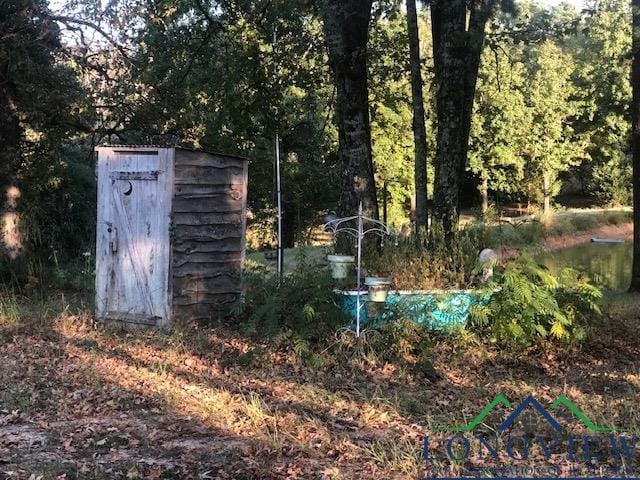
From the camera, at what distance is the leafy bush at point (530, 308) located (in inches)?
247

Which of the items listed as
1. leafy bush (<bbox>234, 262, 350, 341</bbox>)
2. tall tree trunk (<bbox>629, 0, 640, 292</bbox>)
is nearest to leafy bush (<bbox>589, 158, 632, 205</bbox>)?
tall tree trunk (<bbox>629, 0, 640, 292</bbox>)

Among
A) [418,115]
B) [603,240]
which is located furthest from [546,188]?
[418,115]

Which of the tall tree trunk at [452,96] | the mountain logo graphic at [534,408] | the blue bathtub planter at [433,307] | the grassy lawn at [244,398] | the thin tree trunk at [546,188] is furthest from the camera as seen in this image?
the thin tree trunk at [546,188]

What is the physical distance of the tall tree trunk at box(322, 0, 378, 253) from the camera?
8.53m

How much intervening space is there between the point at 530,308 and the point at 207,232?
13.0 feet

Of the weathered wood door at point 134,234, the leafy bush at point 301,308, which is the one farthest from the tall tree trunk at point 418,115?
the weathered wood door at point 134,234

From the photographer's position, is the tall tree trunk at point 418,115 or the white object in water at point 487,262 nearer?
the white object in water at point 487,262

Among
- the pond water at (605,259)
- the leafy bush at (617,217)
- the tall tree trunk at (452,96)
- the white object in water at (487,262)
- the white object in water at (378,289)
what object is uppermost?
the tall tree trunk at (452,96)

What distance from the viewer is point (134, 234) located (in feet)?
→ 26.2

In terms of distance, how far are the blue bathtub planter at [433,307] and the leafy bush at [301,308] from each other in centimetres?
30

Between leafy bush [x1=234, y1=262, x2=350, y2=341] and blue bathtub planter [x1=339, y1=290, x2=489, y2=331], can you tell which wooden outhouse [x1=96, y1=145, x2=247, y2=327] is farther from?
blue bathtub planter [x1=339, y1=290, x2=489, y2=331]

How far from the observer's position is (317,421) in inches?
175

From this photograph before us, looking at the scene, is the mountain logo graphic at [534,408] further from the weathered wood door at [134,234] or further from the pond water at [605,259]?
the pond water at [605,259]

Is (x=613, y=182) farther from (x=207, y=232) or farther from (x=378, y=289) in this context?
(x=378, y=289)
